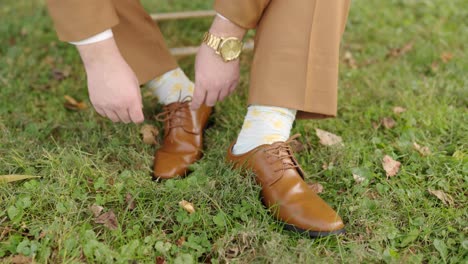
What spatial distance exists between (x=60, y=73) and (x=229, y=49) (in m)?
1.13

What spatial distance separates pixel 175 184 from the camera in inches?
59.6

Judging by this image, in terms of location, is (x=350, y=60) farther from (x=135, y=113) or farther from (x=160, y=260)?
(x=160, y=260)

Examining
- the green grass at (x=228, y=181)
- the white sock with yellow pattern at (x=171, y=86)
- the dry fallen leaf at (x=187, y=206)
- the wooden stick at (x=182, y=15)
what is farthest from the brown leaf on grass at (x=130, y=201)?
the wooden stick at (x=182, y=15)

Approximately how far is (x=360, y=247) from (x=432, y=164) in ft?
1.60

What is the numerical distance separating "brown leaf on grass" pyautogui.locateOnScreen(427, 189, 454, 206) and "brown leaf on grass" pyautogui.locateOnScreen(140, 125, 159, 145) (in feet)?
3.04

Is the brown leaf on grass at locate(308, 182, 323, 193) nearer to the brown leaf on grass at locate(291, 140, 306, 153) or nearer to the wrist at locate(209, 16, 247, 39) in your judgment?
the brown leaf on grass at locate(291, 140, 306, 153)

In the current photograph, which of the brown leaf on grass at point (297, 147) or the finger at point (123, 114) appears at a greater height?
the finger at point (123, 114)

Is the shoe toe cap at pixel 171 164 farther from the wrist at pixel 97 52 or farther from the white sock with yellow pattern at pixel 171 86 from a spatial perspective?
the wrist at pixel 97 52

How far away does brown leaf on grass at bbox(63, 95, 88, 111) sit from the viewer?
1997 mm

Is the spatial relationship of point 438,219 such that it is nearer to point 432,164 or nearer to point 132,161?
point 432,164

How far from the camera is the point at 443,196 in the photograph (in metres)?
1.51

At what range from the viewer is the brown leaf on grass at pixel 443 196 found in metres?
1.50

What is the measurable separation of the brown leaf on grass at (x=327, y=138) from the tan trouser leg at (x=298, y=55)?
0.29 meters

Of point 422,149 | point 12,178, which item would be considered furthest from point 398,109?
point 12,178
